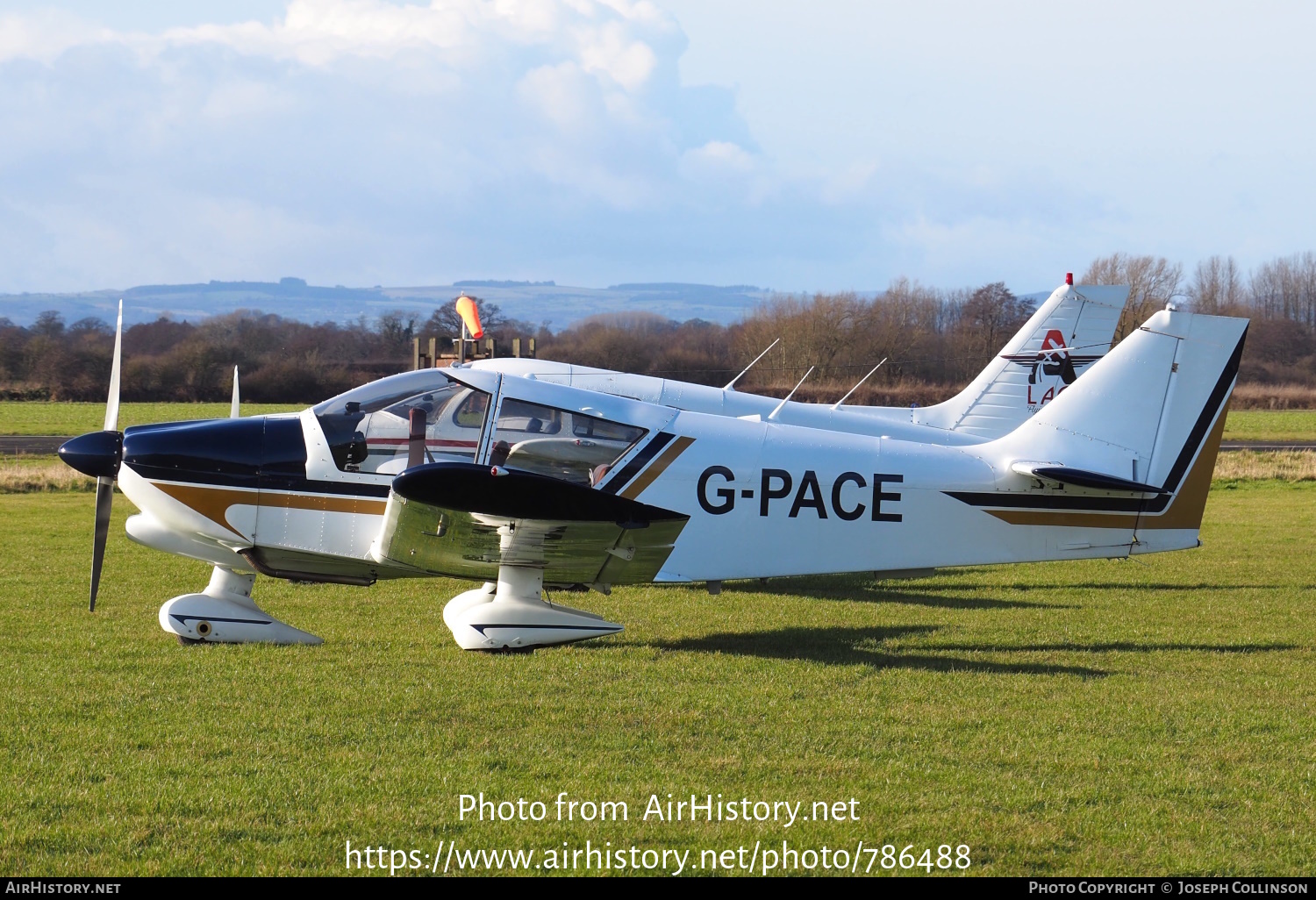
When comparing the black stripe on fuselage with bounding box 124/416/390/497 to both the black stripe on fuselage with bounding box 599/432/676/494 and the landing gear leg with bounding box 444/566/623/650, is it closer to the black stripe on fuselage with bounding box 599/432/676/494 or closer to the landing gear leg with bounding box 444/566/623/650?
the landing gear leg with bounding box 444/566/623/650

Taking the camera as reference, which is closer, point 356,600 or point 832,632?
point 832,632

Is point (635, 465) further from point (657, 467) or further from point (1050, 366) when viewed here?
point (1050, 366)

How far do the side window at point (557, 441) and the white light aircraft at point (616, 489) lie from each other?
1 centimetres

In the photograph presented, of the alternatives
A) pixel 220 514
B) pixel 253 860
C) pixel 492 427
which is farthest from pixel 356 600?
pixel 253 860

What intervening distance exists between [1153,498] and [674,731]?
471 centimetres

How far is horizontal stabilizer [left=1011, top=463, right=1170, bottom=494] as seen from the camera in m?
8.62

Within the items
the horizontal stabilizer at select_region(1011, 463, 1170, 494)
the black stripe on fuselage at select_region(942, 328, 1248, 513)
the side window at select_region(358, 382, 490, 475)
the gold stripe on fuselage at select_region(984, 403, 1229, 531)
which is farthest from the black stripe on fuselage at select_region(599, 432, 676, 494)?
the horizontal stabilizer at select_region(1011, 463, 1170, 494)

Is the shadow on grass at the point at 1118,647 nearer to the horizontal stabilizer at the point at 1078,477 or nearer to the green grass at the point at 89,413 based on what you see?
the horizontal stabilizer at the point at 1078,477

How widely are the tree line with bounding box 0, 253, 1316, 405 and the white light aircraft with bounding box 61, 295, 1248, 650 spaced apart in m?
28.0

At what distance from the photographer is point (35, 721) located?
19.7 ft

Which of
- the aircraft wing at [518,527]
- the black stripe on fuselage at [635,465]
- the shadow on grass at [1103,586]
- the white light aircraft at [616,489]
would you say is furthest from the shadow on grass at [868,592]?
the black stripe on fuselage at [635,465]

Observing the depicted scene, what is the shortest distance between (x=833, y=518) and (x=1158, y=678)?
2404 millimetres

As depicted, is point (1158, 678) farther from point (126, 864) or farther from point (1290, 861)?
point (126, 864)

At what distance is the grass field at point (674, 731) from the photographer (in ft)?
14.8
